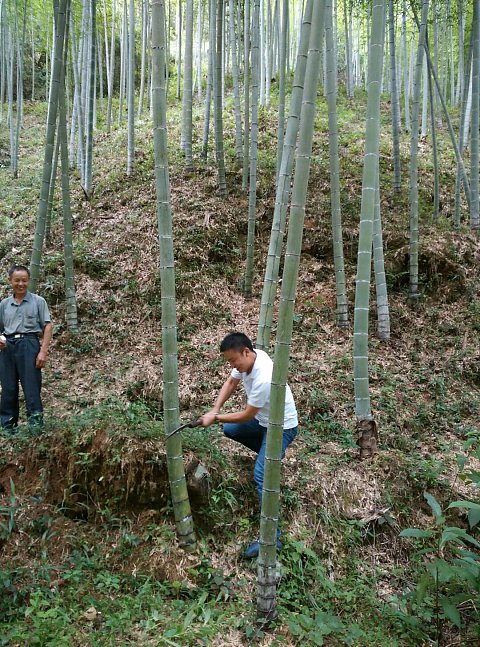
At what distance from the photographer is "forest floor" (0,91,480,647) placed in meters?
2.57

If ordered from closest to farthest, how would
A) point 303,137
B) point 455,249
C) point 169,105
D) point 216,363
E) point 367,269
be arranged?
point 303,137
point 367,269
point 216,363
point 455,249
point 169,105

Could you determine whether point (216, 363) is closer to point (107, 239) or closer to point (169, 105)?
point (107, 239)

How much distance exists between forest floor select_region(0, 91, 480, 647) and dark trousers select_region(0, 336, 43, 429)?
10.6 inches

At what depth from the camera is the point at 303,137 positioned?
7.23 ft

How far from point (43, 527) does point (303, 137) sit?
2.80 meters

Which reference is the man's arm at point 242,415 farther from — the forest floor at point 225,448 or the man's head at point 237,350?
the forest floor at point 225,448

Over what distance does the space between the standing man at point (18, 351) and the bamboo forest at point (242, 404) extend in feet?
0.05

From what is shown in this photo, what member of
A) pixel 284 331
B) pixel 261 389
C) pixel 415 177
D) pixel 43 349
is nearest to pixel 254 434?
pixel 261 389

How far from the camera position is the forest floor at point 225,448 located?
2568 mm

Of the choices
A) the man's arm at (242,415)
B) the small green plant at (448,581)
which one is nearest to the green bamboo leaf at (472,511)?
the small green plant at (448,581)

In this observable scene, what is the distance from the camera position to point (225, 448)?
12.3 ft

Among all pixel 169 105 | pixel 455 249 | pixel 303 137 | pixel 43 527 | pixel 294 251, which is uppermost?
pixel 169 105

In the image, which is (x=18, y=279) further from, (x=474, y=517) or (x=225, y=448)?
(x=474, y=517)

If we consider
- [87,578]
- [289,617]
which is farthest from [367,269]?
[87,578]
